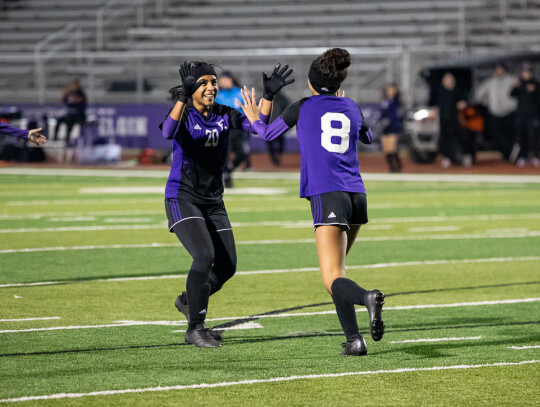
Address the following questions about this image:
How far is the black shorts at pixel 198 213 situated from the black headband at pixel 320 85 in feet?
3.93

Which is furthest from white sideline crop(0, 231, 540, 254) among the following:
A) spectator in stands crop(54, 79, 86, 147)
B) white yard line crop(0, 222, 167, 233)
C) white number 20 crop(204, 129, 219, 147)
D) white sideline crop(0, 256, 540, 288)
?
spectator in stands crop(54, 79, 86, 147)

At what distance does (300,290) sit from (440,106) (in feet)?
56.4

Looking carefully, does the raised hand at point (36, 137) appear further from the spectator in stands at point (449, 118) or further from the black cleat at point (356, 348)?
the spectator in stands at point (449, 118)

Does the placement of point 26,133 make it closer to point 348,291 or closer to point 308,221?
point 348,291

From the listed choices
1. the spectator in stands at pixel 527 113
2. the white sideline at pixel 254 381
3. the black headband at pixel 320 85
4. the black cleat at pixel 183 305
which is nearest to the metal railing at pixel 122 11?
the spectator in stands at pixel 527 113

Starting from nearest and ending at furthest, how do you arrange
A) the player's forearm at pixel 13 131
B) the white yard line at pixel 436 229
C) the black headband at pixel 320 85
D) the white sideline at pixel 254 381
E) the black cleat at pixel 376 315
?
1. the white sideline at pixel 254 381
2. the black cleat at pixel 376 315
3. the black headband at pixel 320 85
4. the player's forearm at pixel 13 131
5. the white yard line at pixel 436 229

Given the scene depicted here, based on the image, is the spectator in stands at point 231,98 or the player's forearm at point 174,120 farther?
the spectator in stands at point 231,98

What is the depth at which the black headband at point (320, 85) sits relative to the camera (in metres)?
6.71

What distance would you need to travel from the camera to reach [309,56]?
2984cm

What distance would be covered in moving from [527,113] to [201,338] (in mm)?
20696

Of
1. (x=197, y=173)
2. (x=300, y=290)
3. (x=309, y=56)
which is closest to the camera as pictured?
(x=197, y=173)

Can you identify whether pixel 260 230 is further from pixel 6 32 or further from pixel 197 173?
pixel 6 32

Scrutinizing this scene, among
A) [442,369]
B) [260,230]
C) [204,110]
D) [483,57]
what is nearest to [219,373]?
[442,369]

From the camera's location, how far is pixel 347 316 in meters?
6.63
